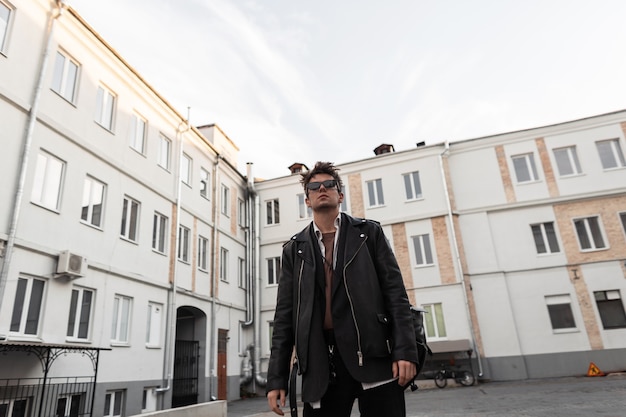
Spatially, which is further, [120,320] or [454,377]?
[454,377]

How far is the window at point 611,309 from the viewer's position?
1806 cm

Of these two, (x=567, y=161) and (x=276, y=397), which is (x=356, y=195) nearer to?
(x=567, y=161)

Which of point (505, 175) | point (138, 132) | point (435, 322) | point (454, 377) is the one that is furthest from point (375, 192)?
point (138, 132)

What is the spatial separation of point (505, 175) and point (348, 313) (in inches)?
829

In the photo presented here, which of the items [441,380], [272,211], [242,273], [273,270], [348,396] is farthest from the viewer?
[272,211]

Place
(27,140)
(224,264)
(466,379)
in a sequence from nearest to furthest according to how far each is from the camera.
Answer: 1. (27,140)
2. (466,379)
3. (224,264)

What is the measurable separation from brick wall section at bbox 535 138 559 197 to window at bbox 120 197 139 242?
18526 millimetres

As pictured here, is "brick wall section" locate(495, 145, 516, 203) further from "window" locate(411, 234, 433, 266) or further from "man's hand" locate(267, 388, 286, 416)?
"man's hand" locate(267, 388, 286, 416)

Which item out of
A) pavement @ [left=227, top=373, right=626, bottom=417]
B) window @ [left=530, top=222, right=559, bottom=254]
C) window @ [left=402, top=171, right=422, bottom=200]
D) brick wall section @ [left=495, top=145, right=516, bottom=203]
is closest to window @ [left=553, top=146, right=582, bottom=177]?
brick wall section @ [left=495, top=145, right=516, bottom=203]

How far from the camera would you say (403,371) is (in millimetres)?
2332

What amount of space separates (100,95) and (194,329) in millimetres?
9949

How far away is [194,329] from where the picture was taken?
18.0m

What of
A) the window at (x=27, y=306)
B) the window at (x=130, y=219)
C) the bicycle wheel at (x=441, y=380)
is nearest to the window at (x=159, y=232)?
the window at (x=130, y=219)

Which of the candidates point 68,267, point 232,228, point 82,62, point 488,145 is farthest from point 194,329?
point 488,145
